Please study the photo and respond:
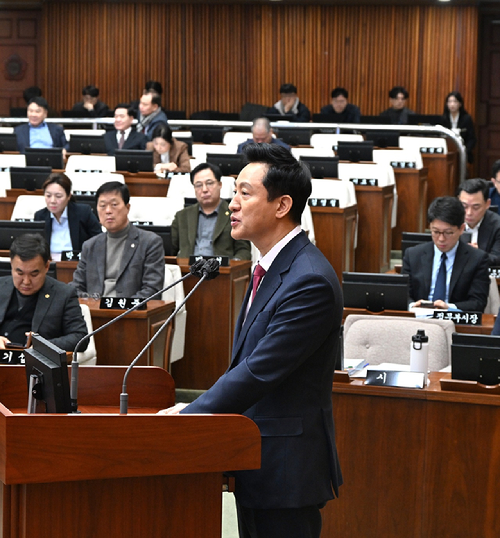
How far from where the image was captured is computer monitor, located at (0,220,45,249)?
5.30 m

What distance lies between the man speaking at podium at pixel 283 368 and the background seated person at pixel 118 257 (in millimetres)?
2999

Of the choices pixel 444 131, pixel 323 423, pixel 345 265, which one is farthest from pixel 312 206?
pixel 323 423

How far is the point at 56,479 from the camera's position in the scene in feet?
5.33

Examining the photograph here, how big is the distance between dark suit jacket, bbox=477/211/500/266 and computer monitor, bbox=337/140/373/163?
281cm

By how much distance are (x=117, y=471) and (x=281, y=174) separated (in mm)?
667

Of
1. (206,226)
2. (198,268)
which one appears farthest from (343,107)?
(198,268)

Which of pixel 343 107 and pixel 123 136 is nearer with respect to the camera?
pixel 123 136

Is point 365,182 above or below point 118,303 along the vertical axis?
above

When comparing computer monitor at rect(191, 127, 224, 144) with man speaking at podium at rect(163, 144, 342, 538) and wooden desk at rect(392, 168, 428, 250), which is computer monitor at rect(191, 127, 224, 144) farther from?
man speaking at podium at rect(163, 144, 342, 538)

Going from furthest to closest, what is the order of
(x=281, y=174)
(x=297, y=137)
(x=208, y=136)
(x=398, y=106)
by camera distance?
(x=398, y=106), (x=208, y=136), (x=297, y=137), (x=281, y=174)

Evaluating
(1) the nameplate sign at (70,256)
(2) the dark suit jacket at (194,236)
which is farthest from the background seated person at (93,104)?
(1) the nameplate sign at (70,256)

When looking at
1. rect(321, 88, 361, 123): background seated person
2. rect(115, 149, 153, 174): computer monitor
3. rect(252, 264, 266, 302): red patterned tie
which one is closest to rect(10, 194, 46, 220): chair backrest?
rect(115, 149, 153, 174): computer monitor

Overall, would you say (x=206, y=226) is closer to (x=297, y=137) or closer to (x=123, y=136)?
(x=123, y=136)

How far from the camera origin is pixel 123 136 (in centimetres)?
910
